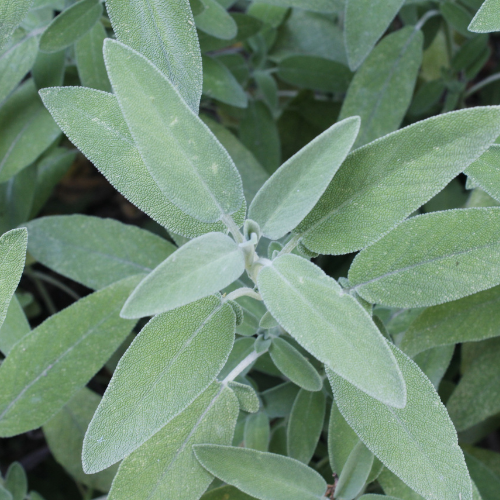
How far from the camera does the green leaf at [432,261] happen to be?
0.69 m

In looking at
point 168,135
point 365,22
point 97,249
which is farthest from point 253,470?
point 365,22

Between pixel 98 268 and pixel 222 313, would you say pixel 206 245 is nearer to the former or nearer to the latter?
pixel 222 313

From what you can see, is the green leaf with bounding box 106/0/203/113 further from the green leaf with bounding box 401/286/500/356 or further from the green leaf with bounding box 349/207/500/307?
the green leaf with bounding box 401/286/500/356

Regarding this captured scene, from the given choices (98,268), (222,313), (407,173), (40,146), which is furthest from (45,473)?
(407,173)

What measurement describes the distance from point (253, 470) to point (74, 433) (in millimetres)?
635

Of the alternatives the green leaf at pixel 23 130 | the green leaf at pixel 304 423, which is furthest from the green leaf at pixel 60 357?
the green leaf at pixel 23 130

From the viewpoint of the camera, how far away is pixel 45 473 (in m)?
1.59

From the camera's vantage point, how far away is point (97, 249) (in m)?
1.13

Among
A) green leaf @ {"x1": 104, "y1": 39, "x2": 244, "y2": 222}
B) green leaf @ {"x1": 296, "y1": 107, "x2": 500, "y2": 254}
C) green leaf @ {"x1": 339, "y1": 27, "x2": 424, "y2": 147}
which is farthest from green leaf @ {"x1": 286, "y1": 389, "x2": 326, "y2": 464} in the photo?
green leaf @ {"x1": 339, "y1": 27, "x2": 424, "y2": 147}

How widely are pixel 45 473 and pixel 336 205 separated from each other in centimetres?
131

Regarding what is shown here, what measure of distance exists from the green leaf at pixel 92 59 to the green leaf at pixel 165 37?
39cm

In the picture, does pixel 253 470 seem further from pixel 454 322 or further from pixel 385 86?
pixel 385 86

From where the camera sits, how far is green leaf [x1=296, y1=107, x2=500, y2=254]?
61 cm

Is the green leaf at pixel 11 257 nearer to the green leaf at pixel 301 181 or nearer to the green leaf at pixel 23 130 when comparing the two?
the green leaf at pixel 301 181
